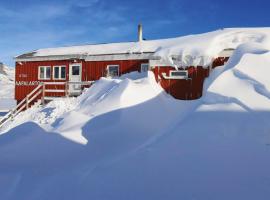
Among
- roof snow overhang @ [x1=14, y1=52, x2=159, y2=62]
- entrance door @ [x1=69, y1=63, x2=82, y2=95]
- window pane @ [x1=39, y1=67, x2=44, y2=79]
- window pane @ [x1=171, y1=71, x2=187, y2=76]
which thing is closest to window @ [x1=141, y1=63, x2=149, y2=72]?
roof snow overhang @ [x1=14, y1=52, x2=159, y2=62]

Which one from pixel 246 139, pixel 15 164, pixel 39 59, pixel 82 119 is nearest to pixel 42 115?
pixel 82 119

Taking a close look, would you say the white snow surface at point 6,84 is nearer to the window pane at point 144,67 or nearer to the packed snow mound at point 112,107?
the window pane at point 144,67

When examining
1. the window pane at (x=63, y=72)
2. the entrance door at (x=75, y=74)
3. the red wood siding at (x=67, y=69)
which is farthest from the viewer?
the window pane at (x=63, y=72)

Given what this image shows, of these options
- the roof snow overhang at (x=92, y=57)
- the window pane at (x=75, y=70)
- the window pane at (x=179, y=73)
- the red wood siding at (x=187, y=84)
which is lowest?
the red wood siding at (x=187, y=84)

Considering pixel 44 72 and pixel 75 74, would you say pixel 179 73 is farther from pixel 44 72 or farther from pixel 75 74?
pixel 44 72

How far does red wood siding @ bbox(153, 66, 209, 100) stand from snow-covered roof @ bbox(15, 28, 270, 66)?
37 centimetres

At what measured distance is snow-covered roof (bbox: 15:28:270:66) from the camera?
14367 mm

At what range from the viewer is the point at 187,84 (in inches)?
583

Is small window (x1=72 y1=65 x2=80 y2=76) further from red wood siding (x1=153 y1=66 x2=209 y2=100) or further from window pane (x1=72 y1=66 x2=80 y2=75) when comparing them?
red wood siding (x1=153 y1=66 x2=209 y2=100)

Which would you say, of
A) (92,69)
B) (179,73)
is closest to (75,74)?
(92,69)

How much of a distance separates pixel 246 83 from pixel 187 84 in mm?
5493

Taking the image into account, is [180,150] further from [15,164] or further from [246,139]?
[15,164]

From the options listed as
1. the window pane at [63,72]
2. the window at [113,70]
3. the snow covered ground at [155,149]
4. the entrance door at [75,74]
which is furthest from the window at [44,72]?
the snow covered ground at [155,149]

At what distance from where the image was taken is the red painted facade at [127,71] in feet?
48.0
